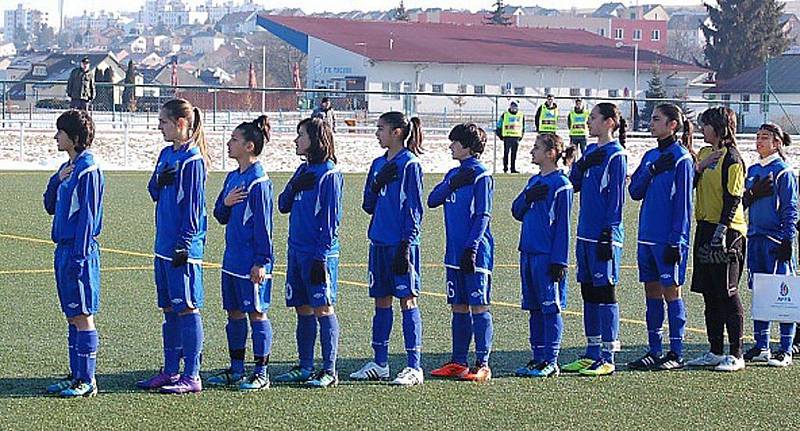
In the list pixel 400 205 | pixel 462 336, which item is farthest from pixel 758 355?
pixel 400 205

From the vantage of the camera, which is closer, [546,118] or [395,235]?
[395,235]

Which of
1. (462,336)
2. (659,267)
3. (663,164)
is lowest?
(462,336)

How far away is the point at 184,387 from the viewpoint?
8234 mm

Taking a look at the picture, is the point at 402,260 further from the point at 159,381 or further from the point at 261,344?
the point at 159,381

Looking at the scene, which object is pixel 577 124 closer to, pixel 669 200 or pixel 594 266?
pixel 669 200

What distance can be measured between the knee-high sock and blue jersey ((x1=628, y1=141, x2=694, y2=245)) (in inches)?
57.2

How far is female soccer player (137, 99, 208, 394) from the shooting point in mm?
8125

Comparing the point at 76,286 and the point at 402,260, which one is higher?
the point at 402,260

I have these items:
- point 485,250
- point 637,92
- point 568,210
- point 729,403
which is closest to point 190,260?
point 485,250

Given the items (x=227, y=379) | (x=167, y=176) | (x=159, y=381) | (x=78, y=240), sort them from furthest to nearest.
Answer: (x=227, y=379) → (x=159, y=381) → (x=167, y=176) → (x=78, y=240)

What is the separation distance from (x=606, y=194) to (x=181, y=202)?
2.98 m

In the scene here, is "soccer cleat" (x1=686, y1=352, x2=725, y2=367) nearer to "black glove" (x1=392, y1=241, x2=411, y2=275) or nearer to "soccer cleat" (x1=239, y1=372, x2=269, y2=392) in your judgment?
"black glove" (x1=392, y1=241, x2=411, y2=275)

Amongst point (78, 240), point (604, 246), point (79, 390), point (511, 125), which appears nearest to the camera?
point (78, 240)

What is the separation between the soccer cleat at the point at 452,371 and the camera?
8.96 m
